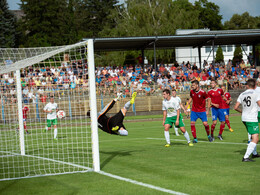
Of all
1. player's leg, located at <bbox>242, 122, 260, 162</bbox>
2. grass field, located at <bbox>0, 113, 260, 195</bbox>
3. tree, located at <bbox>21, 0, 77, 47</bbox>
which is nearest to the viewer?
grass field, located at <bbox>0, 113, 260, 195</bbox>

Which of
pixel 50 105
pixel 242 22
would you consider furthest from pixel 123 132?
pixel 242 22

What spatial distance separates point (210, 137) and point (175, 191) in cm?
792

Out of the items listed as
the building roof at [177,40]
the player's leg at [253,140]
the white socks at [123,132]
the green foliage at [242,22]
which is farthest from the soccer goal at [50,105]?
the green foliage at [242,22]

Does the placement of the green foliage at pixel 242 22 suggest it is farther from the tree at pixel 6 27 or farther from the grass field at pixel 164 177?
the grass field at pixel 164 177

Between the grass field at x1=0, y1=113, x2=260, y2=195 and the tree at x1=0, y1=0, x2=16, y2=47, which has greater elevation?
the tree at x1=0, y1=0, x2=16, y2=47

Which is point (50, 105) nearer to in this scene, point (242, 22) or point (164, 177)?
point (164, 177)

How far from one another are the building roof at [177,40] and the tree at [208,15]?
136 ft

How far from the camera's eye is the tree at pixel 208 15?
270 feet

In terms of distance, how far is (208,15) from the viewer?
268ft

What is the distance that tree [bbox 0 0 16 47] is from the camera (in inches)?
2755

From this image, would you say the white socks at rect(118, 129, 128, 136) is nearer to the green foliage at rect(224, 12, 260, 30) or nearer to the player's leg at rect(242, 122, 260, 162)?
the player's leg at rect(242, 122, 260, 162)

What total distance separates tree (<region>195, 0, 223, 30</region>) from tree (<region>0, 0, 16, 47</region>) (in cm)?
4058

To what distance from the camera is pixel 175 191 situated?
6.63m

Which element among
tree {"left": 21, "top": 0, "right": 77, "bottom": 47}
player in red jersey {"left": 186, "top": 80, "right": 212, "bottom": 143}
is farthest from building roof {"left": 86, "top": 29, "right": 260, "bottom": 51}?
tree {"left": 21, "top": 0, "right": 77, "bottom": 47}
